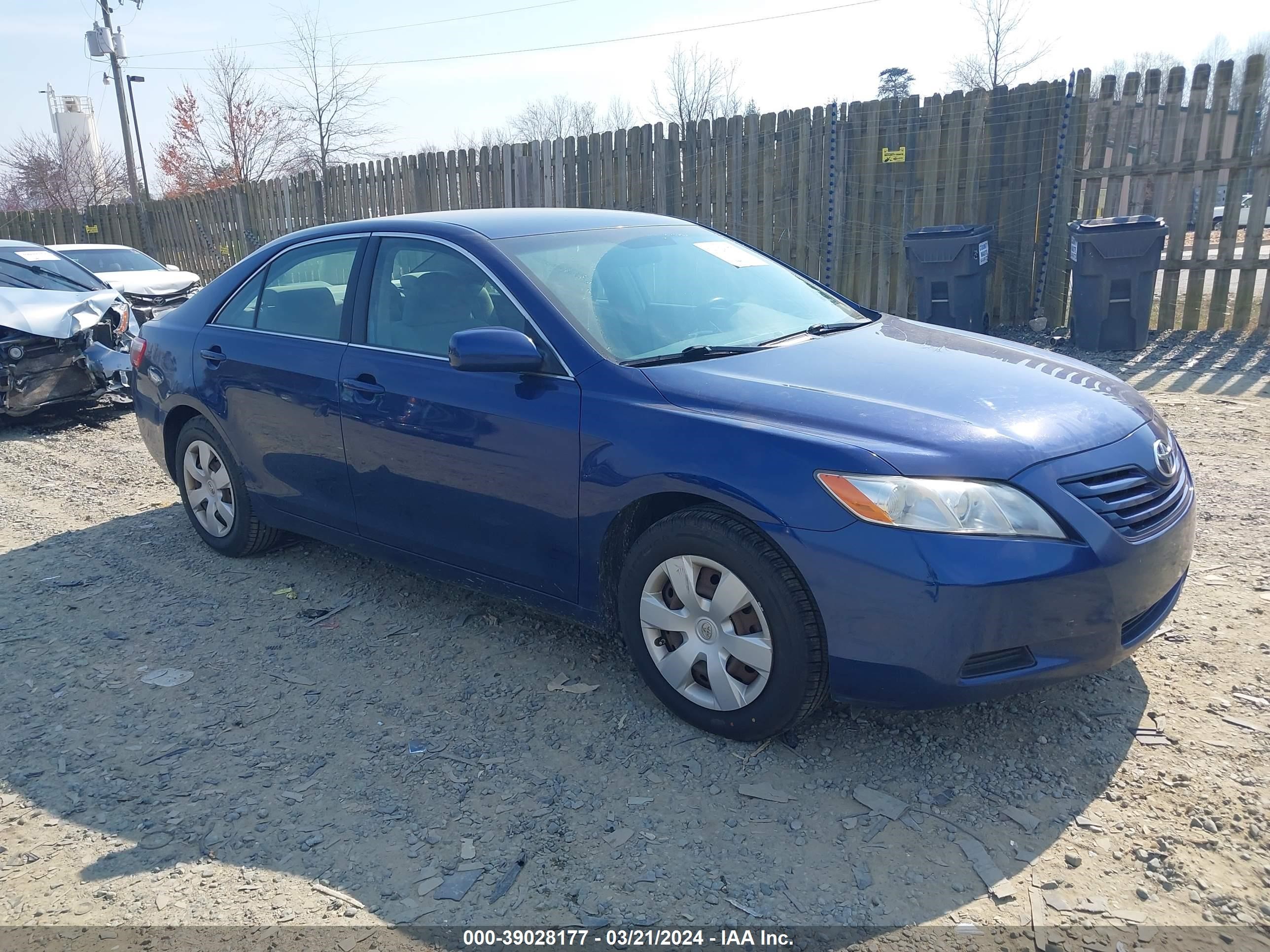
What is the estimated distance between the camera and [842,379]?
10.8 feet

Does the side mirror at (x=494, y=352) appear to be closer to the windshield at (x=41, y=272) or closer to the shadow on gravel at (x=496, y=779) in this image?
the shadow on gravel at (x=496, y=779)

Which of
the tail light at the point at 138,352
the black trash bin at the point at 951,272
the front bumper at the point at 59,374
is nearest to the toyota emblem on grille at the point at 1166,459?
the tail light at the point at 138,352

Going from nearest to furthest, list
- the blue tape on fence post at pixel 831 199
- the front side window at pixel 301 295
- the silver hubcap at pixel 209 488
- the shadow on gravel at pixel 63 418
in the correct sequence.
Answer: the front side window at pixel 301 295 < the silver hubcap at pixel 209 488 < the shadow on gravel at pixel 63 418 < the blue tape on fence post at pixel 831 199

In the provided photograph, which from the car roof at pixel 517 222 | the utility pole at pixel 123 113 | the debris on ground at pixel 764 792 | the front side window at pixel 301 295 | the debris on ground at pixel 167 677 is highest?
the utility pole at pixel 123 113

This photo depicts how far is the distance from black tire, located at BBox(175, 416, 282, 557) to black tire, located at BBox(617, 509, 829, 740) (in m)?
2.64

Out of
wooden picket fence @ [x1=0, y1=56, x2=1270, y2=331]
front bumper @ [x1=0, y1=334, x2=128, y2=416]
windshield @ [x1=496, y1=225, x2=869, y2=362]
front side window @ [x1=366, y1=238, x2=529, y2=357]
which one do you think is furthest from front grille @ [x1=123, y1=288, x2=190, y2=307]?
windshield @ [x1=496, y1=225, x2=869, y2=362]

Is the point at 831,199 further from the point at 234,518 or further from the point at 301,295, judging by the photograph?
the point at 234,518

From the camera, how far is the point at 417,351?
3979 mm

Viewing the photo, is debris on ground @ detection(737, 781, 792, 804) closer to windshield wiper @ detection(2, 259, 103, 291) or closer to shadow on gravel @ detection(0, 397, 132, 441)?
shadow on gravel @ detection(0, 397, 132, 441)

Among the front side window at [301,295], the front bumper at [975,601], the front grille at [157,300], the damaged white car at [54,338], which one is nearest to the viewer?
the front bumper at [975,601]

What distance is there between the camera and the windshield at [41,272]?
877 cm

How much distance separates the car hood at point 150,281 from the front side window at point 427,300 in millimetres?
8367

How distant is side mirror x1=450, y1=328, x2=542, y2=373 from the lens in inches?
134

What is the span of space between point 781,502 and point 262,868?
6.08ft
